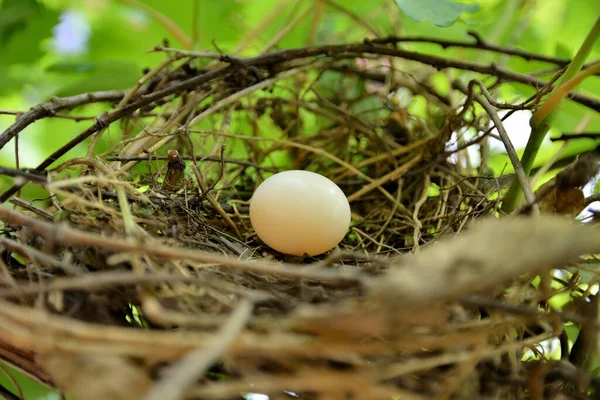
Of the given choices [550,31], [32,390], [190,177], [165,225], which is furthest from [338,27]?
[32,390]

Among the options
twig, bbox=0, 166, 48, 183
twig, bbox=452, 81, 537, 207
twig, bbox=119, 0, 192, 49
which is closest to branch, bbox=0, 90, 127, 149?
twig, bbox=0, 166, 48, 183

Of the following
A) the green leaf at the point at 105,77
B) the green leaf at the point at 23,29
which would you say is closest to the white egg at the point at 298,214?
the green leaf at the point at 105,77

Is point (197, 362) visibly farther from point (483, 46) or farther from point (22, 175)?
point (483, 46)

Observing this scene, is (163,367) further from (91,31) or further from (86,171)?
(91,31)

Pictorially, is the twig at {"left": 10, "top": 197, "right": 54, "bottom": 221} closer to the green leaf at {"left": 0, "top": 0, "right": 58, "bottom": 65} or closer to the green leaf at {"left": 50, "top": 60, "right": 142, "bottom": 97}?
the green leaf at {"left": 50, "top": 60, "right": 142, "bottom": 97}

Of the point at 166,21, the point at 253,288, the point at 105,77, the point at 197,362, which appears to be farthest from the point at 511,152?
the point at 166,21

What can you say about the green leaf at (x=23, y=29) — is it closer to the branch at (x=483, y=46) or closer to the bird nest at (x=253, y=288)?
the bird nest at (x=253, y=288)
